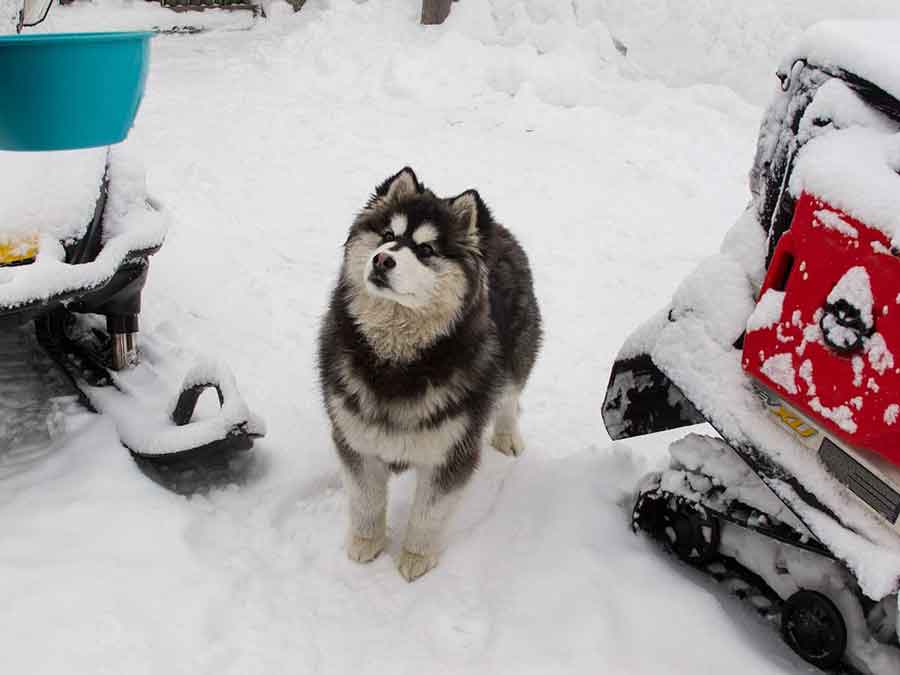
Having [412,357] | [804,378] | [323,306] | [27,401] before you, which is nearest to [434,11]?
[323,306]

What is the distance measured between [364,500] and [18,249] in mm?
1392

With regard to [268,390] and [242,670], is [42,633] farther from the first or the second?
[268,390]

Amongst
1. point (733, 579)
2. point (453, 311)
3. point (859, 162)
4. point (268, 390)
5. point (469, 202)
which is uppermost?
point (859, 162)

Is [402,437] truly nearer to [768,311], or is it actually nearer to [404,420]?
[404,420]

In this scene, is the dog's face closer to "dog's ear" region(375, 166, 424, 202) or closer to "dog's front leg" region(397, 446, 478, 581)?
"dog's ear" region(375, 166, 424, 202)

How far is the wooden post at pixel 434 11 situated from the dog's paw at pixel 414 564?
6.23 meters

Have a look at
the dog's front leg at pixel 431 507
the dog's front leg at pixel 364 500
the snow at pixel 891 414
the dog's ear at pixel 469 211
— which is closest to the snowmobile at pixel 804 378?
the snow at pixel 891 414

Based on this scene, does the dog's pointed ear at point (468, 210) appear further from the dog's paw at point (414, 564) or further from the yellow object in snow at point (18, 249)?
the yellow object in snow at point (18, 249)

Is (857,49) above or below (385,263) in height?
above

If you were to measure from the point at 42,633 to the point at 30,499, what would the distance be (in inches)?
23.2

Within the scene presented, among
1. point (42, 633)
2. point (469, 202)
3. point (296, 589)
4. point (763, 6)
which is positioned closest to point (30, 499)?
point (42, 633)

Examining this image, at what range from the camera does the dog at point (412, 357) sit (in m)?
2.37

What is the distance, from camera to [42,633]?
2086mm

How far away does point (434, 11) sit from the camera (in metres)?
7.54
